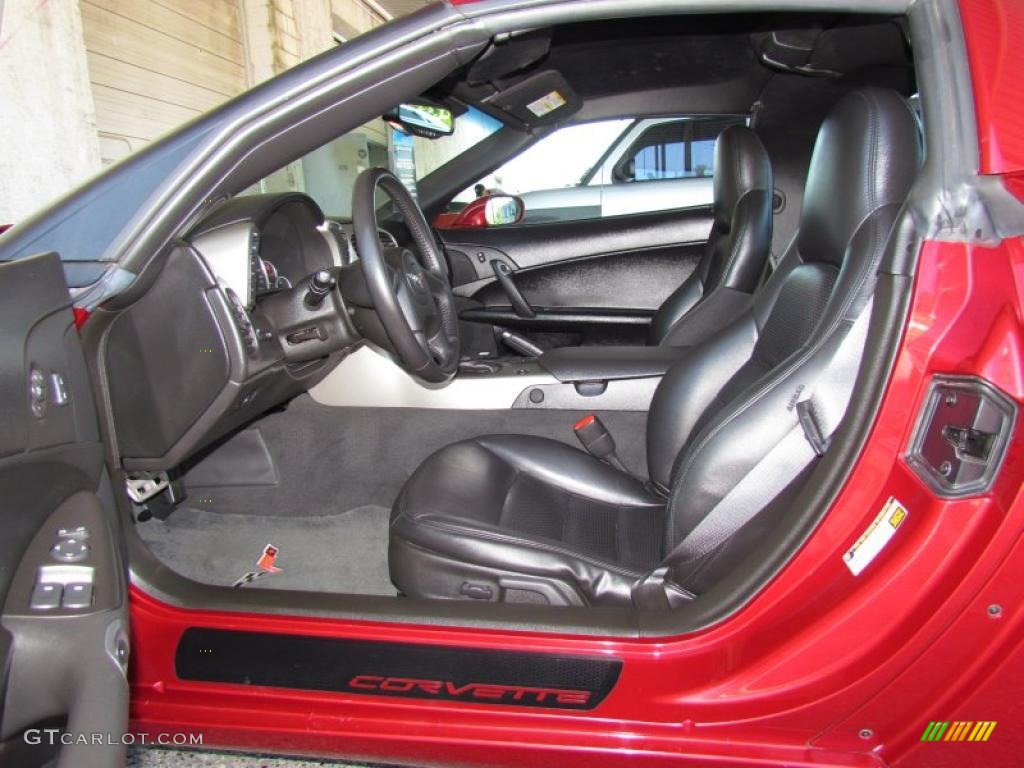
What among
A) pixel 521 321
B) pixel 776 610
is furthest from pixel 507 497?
pixel 521 321

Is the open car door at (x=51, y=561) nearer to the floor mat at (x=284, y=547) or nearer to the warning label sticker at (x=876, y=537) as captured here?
the warning label sticker at (x=876, y=537)

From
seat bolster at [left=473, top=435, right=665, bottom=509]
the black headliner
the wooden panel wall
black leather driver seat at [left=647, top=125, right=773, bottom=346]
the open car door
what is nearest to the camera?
the open car door

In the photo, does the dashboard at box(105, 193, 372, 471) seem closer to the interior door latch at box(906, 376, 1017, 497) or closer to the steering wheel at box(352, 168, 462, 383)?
the steering wheel at box(352, 168, 462, 383)

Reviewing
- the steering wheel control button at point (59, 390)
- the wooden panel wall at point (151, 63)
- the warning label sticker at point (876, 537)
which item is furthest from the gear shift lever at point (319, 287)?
the wooden panel wall at point (151, 63)

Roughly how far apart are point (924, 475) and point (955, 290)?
231mm

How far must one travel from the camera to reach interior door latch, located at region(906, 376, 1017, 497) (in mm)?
851

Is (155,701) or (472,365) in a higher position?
(472,365)

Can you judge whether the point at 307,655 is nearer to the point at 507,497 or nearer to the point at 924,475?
the point at 507,497

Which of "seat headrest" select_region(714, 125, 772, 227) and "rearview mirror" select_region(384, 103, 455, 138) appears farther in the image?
"rearview mirror" select_region(384, 103, 455, 138)

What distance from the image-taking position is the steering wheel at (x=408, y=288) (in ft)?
4.68

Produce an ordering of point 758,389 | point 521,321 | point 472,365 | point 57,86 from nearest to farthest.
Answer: point 758,389 → point 472,365 → point 521,321 → point 57,86

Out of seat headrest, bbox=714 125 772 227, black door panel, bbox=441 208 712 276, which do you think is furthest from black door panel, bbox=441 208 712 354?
seat headrest, bbox=714 125 772 227

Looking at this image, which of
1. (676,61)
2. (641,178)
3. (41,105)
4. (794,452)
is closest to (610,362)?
(794,452)

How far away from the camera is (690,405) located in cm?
150
